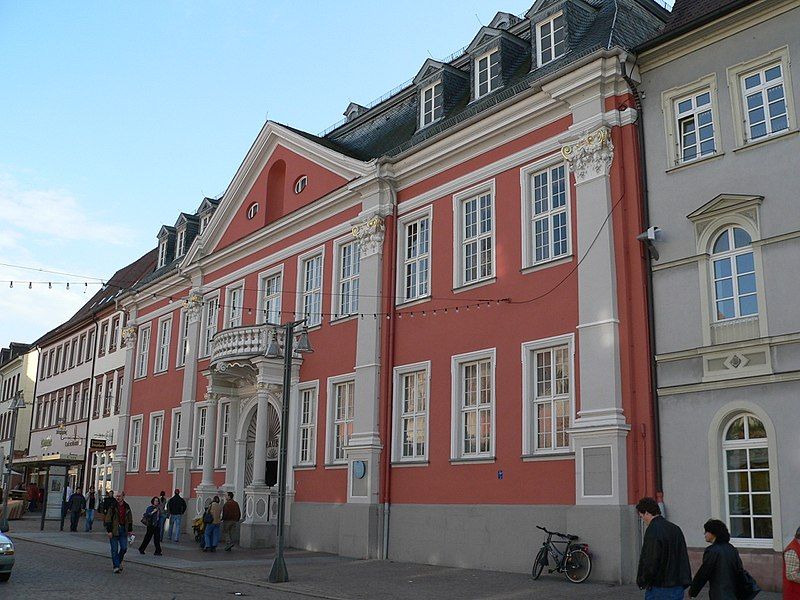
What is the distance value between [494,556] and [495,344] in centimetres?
461

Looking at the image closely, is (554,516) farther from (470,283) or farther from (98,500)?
(98,500)

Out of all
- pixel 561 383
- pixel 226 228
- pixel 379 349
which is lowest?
pixel 561 383

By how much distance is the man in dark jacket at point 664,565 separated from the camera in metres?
8.38

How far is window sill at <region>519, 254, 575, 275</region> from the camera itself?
18.4m

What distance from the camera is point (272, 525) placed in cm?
2531

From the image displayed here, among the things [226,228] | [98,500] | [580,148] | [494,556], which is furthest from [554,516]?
[98,500]

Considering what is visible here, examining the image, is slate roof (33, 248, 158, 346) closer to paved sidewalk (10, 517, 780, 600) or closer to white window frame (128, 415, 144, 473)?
white window frame (128, 415, 144, 473)

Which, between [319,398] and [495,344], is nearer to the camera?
[495,344]

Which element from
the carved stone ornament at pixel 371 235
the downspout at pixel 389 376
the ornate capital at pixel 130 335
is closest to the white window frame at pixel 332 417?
the downspout at pixel 389 376

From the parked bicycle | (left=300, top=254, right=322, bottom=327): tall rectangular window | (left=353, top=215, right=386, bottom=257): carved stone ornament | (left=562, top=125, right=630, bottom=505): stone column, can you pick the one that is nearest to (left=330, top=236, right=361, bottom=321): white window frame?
(left=353, top=215, right=386, bottom=257): carved stone ornament

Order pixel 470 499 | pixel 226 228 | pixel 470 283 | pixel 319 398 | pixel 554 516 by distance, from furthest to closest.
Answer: pixel 226 228 → pixel 319 398 → pixel 470 283 → pixel 470 499 → pixel 554 516

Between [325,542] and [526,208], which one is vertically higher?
[526,208]

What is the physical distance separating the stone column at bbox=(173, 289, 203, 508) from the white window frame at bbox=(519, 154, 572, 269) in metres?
16.5

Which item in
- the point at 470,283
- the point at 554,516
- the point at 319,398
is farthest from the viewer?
the point at 319,398
